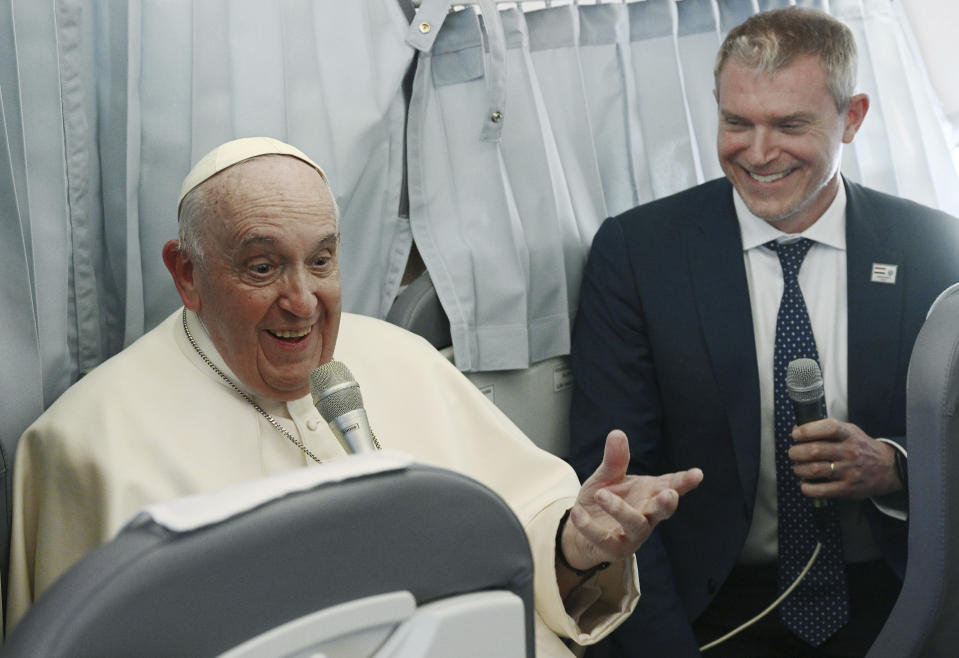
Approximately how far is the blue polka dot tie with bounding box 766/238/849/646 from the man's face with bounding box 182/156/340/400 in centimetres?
130

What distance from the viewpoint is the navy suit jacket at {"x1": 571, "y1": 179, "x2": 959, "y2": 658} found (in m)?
2.74

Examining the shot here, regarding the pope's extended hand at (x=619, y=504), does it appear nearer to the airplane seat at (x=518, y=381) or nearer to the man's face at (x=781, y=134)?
the airplane seat at (x=518, y=381)

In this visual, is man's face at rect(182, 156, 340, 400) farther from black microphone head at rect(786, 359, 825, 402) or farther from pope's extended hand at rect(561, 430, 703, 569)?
black microphone head at rect(786, 359, 825, 402)

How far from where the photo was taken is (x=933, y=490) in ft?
6.25

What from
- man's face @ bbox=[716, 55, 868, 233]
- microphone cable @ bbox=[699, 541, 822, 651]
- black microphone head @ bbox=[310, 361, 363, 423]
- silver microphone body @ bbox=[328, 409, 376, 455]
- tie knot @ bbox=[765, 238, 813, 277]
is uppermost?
man's face @ bbox=[716, 55, 868, 233]

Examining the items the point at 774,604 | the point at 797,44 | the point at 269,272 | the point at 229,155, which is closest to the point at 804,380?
the point at 774,604

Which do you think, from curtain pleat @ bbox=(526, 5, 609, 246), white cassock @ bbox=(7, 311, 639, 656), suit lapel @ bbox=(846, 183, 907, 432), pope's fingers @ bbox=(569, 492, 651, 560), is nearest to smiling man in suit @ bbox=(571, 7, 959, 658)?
suit lapel @ bbox=(846, 183, 907, 432)

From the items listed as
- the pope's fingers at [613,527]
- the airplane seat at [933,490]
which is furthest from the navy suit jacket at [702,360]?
the pope's fingers at [613,527]

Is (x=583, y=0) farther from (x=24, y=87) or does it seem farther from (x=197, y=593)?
(x=197, y=593)

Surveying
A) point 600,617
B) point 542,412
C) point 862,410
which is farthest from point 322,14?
point 862,410

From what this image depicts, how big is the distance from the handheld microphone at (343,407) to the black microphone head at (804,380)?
3.67ft

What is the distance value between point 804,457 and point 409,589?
158cm

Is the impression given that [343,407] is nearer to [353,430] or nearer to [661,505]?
[353,430]

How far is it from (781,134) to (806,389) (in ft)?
2.67
